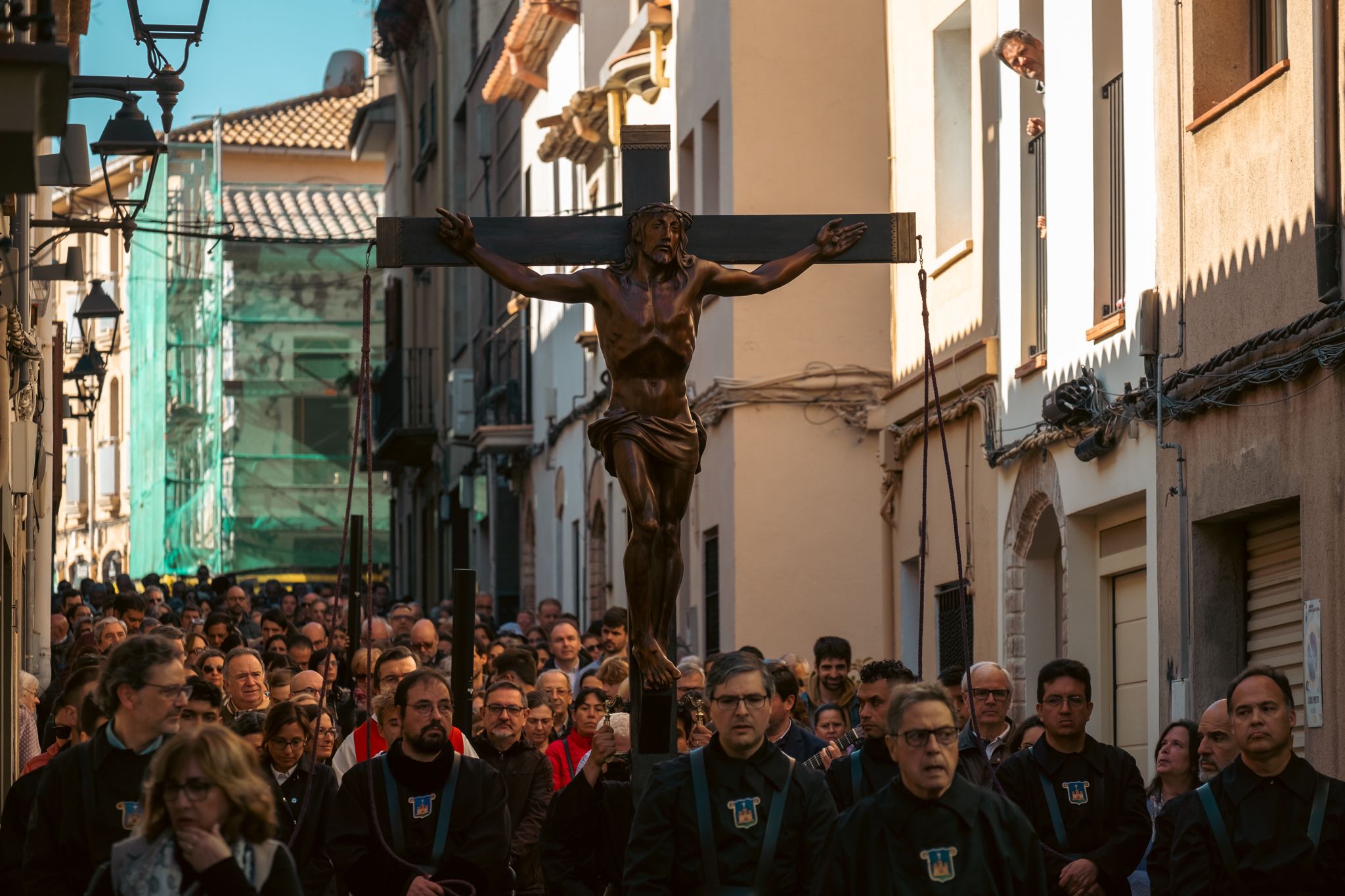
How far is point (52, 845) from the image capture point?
7.73m

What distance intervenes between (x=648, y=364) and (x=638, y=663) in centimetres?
113

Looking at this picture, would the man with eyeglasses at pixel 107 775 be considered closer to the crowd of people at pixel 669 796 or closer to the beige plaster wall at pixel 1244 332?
the crowd of people at pixel 669 796

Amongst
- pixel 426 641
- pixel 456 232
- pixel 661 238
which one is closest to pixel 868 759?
pixel 661 238

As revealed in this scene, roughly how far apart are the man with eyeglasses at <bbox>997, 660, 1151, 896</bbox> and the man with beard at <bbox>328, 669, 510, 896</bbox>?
6.32 feet

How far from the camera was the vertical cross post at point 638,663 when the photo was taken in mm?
9328

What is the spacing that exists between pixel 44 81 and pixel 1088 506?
9.59 metres

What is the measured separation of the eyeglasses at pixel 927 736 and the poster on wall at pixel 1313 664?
17.4 feet

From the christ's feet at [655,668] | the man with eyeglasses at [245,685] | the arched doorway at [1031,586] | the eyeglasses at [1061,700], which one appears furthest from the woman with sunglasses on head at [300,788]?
the arched doorway at [1031,586]

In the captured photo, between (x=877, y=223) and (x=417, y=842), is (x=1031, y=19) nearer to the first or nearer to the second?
(x=877, y=223)

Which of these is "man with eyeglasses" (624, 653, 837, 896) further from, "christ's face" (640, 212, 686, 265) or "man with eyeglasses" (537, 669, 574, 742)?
"man with eyeglasses" (537, 669, 574, 742)

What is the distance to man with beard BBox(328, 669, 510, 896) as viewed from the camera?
8.78 m

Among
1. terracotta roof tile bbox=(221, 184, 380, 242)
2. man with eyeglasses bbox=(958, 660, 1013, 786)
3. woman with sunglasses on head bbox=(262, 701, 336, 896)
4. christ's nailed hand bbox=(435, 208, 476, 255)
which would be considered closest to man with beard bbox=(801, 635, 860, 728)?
man with eyeglasses bbox=(958, 660, 1013, 786)

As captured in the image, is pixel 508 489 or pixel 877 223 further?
pixel 508 489

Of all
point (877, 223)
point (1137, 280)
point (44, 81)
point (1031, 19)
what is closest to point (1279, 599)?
point (1137, 280)
